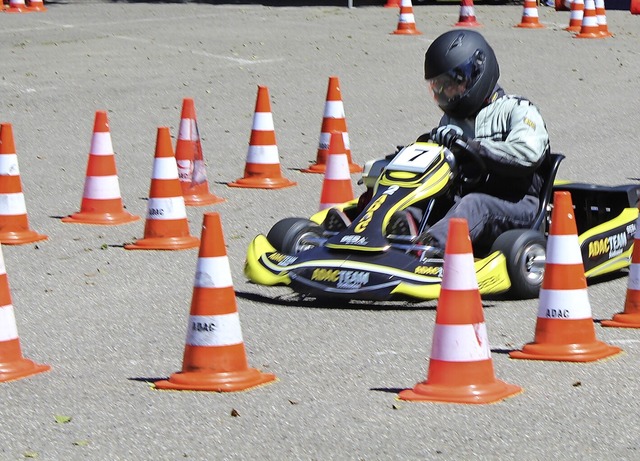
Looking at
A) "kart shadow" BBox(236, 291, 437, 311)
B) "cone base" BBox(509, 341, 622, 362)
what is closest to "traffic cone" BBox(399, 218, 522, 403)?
"cone base" BBox(509, 341, 622, 362)

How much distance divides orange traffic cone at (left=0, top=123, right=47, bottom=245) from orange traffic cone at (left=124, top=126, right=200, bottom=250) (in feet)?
2.54

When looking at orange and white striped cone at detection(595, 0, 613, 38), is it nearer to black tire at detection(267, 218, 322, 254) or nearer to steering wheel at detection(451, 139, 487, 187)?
steering wheel at detection(451, 139, 487, 187)

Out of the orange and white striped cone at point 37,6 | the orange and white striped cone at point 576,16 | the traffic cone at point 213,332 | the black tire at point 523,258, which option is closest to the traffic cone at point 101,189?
the black tire at point 523,258

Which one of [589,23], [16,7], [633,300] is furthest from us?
[16,7]

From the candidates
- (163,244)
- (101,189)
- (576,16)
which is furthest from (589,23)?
(163,244)

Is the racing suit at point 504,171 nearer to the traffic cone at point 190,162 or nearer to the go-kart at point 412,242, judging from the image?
the go-kart at point 412,242

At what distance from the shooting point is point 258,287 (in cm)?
880

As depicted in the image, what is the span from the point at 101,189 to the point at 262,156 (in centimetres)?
192

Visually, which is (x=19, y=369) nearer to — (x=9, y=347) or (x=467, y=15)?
(x=9, y=347)

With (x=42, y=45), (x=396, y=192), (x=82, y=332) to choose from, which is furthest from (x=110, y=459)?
(x=42, y=45)

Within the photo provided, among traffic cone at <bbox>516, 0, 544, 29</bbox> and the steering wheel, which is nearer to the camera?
the steering wheel

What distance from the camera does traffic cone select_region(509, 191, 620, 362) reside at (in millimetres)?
6879

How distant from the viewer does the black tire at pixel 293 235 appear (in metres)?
8.77

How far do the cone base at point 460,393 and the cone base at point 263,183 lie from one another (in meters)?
6.38
